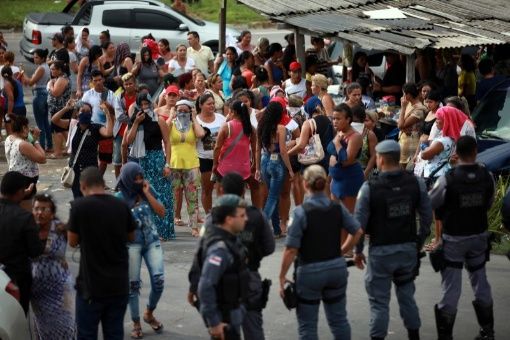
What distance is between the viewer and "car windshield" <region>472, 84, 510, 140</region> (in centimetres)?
1581

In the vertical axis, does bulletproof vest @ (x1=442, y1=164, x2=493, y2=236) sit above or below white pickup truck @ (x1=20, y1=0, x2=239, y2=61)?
above

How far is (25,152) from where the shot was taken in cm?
1281

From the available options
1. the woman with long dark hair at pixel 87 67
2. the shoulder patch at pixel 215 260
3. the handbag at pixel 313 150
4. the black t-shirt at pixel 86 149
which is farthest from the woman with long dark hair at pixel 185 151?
the woman with long dark hair at pixel 87 67

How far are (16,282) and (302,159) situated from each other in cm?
538

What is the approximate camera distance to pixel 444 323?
10320 millimetres

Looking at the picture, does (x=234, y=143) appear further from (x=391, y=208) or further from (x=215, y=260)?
(x=215, y=260)

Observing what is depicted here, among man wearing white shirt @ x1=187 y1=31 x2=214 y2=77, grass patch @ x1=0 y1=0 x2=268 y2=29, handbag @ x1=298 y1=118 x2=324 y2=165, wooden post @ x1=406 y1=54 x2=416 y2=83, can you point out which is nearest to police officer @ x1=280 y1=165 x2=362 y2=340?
handbag @ x1=298 y1=118 x2=324 y2=165

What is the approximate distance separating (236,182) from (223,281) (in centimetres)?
110

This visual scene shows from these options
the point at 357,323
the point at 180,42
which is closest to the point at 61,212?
the point at 357,323

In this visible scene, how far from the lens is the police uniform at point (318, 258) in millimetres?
9320

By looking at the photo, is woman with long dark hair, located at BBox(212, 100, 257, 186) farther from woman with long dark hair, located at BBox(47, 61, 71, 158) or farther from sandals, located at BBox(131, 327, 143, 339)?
woman with long dark hair, located at BBox(47, 61, 71, 158)

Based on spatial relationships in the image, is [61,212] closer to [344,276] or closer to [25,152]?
[25,152]

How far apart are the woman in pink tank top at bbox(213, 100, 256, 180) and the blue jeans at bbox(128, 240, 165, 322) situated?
3.39 m

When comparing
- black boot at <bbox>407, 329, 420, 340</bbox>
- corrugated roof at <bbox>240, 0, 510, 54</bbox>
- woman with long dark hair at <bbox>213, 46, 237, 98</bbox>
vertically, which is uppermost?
corrugated roof at <bbox>240, 0, 510, 54</bbox>
